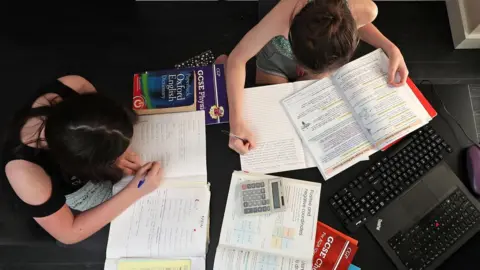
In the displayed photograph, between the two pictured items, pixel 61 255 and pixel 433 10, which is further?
pixel 433 10

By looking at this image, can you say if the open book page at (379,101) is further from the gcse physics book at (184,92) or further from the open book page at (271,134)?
the gcse physics book at (184,92)

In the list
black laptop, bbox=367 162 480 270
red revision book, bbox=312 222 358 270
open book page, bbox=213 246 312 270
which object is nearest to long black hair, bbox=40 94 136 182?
open book page, bbox=213 246 312 270

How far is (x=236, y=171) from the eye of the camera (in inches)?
39.2

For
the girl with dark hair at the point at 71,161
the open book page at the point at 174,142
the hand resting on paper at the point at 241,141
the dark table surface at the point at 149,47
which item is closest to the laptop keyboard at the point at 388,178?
the hand resting on paper at the point at 241,141

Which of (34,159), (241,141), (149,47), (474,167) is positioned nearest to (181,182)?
(241,141)

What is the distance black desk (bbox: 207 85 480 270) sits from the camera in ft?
3.07

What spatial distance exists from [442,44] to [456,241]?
36.7 inches

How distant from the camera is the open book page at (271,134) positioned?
Result: 993mm

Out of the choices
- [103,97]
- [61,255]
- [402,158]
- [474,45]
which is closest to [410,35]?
[474,45]

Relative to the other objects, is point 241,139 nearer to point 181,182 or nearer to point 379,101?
point 181,182

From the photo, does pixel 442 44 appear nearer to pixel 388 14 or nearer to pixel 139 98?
pixel 388 14

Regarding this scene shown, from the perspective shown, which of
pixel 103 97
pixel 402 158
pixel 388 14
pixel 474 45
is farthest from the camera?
pixel 388 14

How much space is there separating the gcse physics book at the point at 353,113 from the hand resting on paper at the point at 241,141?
120mm

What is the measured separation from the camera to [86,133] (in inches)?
31.9
